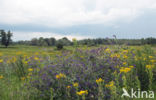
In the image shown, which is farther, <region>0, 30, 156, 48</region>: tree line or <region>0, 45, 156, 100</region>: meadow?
<region>0, 30, 156, 48</region>: tree line

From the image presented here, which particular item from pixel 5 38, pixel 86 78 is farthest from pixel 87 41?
pixel 5 38

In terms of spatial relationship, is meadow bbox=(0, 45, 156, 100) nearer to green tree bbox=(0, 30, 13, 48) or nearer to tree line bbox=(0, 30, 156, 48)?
tree line bbox=(0, 30, 156, 48)

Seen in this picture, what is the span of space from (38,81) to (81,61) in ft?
3.88

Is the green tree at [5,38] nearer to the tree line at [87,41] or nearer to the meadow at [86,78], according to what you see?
the tree line at [87,41]

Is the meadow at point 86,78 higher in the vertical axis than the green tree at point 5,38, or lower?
lower

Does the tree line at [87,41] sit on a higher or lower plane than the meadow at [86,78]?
higher

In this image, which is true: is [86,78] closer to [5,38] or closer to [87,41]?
Result: [87,41]

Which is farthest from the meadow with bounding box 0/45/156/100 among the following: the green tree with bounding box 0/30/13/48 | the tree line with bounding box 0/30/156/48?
the green tree with bounding box 0/30/13/48

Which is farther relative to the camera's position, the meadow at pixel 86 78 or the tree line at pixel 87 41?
the tree line at pixel 87 41

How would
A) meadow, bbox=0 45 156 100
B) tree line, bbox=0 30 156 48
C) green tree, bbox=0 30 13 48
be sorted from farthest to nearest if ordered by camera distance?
green tree, bbox=0 30 13 48 → tree line, bbox=0 30 156 48 → meadow, bbox=0 45 156 100

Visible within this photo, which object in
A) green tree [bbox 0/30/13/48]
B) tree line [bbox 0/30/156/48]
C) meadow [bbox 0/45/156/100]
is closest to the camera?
meadow [bbox 0/45/156/100]

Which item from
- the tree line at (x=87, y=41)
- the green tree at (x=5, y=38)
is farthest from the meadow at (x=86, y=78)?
the green tree at (x=5, y=38)

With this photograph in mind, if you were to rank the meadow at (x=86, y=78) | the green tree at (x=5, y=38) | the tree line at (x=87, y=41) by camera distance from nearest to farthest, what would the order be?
the meadow at (x=86, y=78)
the tree line at (x=87, y=41)
the green tree at (x=5, y=38)

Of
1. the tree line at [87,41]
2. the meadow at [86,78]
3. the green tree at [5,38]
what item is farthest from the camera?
the green tree at [5,38]
